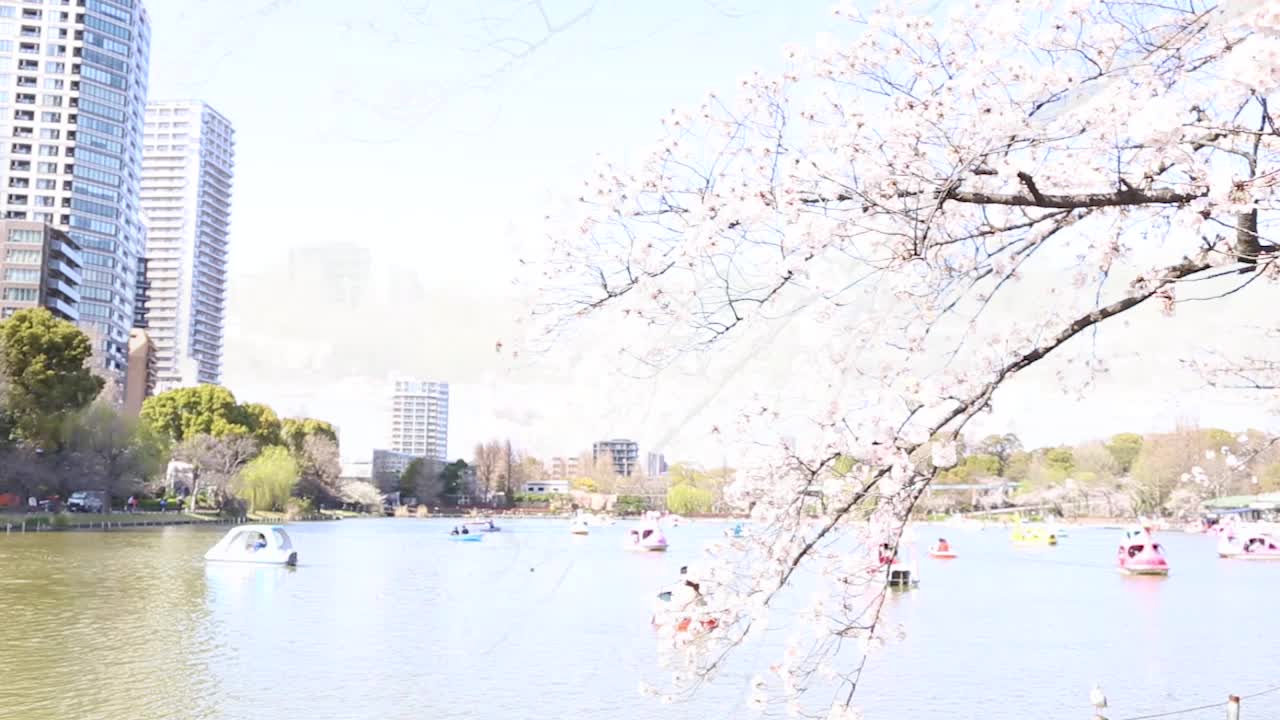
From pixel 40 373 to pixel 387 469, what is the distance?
10195 cm

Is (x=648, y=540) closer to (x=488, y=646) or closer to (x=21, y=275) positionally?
(x=488, y=646)

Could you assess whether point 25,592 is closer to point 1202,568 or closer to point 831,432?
point 831,432

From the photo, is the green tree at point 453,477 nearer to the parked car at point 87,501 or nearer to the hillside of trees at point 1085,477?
the hillside of trees at point 1085,477

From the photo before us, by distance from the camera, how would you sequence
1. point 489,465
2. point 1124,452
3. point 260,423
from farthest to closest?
point 489,465, point 1124,452, point 260,423

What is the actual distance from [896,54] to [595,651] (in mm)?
13959

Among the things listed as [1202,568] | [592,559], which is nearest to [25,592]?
[592,559]

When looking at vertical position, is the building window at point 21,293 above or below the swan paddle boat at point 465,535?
above

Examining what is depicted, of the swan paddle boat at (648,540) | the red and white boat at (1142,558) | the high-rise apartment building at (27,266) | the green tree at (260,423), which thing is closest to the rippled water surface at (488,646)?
the red and white boat at (1142,558)

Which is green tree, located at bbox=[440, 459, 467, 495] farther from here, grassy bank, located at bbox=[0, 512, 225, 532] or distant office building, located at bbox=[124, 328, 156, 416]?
grassy bank, located at bbox=[0, 512, 225, 532]

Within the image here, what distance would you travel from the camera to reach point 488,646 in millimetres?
17500

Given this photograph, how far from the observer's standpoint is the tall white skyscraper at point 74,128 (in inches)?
3772

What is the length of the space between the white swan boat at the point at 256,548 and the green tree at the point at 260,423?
147 feet

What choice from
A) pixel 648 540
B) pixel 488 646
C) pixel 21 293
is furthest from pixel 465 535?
pixel 488 646

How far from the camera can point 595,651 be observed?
57.0 ft
